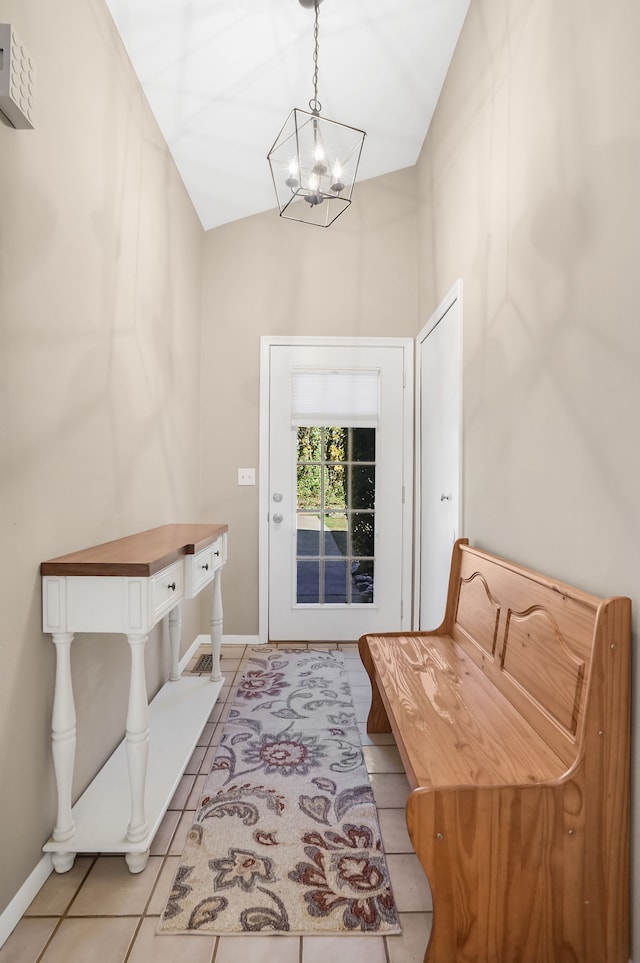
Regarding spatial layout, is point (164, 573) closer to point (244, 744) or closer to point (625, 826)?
point (244, 744)

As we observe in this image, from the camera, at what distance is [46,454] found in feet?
4.86

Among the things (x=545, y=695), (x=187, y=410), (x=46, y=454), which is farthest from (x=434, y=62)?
(x=545, y=695)

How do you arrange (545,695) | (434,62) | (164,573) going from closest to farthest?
(545,695)
(164,573)
(434,62)

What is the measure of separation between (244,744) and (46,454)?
1.38 m

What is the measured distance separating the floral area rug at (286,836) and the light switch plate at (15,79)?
6.40 ft

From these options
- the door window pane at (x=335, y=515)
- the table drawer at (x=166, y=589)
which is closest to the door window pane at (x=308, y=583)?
the door window pane at (x=335, y=515)

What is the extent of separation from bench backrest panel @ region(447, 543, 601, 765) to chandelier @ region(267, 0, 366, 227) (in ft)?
5.32

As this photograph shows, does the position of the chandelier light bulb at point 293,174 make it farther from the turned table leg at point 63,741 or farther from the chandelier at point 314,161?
the turned table leg at point 63,741

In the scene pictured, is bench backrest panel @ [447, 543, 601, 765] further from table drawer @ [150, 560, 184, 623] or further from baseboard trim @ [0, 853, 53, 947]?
baseboard trim @ [0, 853, 53, 947]

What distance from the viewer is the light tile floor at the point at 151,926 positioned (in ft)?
4.01

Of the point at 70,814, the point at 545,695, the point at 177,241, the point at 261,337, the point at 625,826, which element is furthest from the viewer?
the point at 261,337

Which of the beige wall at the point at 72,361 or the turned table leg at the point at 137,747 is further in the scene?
the turned table leg at the point at 137,747

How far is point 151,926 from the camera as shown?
130cm

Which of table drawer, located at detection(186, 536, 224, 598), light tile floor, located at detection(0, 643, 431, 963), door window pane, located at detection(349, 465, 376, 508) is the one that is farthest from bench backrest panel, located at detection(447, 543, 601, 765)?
door window pane, located at detection(349, 465, 376, 508)
